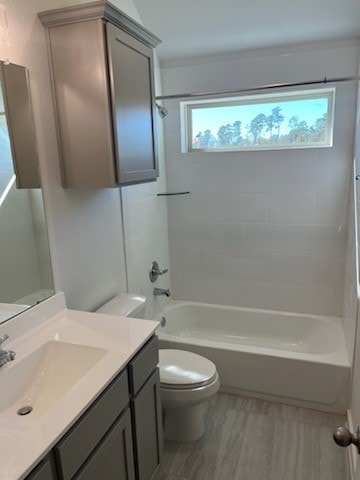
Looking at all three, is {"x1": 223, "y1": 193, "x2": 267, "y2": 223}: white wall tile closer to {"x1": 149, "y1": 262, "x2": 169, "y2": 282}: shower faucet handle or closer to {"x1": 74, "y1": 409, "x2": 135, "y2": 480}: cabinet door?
{"x1": 149, "y1": 262, "x2": 169, "y2": 282}: shower faucet handle

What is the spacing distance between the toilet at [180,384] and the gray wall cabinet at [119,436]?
244 millimetres

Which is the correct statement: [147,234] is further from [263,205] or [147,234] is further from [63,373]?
[63,373]

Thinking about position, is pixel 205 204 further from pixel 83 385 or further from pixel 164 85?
pixel 83 385

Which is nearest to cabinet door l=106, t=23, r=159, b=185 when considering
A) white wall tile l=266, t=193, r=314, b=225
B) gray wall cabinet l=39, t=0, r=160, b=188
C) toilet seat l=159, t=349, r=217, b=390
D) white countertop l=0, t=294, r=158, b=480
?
gray wall cabinet l=39, t=0, r=160, b=188

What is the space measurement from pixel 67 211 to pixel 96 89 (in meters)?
0.58

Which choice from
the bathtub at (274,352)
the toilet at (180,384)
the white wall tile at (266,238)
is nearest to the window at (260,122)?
the white wall tile at (266,238)

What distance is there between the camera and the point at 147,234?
2.69 m

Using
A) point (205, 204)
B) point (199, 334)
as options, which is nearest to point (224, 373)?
point (199, 334)

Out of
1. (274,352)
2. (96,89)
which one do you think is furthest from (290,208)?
(96,89)

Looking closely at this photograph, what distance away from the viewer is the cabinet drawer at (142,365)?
1358 millimetres

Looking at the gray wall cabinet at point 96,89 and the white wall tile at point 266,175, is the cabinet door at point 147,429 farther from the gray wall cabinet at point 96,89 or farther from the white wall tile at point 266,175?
the white wall tile at point 266,175

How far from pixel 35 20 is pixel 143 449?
1.86 meters

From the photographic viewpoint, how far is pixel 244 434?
2.09 meters

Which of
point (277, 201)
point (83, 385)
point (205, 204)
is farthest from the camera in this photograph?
point (205, 204)
